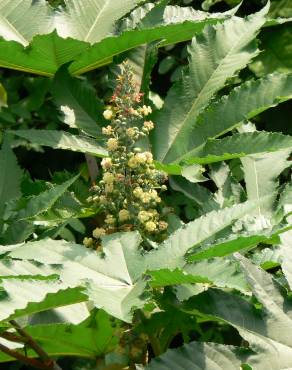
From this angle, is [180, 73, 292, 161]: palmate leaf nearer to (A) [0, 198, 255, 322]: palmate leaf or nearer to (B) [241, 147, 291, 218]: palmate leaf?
(B) [241, 147, 291, 218]: palmate leaf

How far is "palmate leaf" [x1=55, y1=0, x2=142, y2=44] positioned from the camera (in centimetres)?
146

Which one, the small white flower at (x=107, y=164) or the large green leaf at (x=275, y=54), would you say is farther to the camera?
the large green leaf at (x=275, y=54)

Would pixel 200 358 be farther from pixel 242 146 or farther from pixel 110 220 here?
pixel 242 146

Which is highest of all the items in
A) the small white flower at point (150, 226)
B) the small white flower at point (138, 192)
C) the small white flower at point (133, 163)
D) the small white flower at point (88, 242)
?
the small white flower at point (133, 163)

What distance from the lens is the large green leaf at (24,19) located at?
1.43 m

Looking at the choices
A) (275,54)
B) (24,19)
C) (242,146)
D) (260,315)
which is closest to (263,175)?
(242,146)

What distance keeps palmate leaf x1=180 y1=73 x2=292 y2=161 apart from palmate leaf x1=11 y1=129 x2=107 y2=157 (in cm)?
17

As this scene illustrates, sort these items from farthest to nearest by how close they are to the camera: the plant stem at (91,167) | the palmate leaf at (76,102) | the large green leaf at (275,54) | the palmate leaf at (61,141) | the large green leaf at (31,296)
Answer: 1. the large green leaf at (275,54)
2. the plant stem at (91,167)
3. the palmate leaf at (76,102)
4. the palmate leaf at (61,141)
5. the large green leaf at (31,296)

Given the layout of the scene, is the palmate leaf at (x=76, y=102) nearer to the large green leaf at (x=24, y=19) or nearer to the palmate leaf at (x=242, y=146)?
the large green leaf at (x=24, y=19)

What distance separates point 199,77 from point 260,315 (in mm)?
494

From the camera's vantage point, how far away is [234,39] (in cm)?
135

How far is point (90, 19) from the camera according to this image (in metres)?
1.47

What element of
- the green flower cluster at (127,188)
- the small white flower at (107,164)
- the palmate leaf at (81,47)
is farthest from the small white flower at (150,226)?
the palmate leaf at (81,47)

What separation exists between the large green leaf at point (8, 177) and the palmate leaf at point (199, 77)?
9.7 inches
